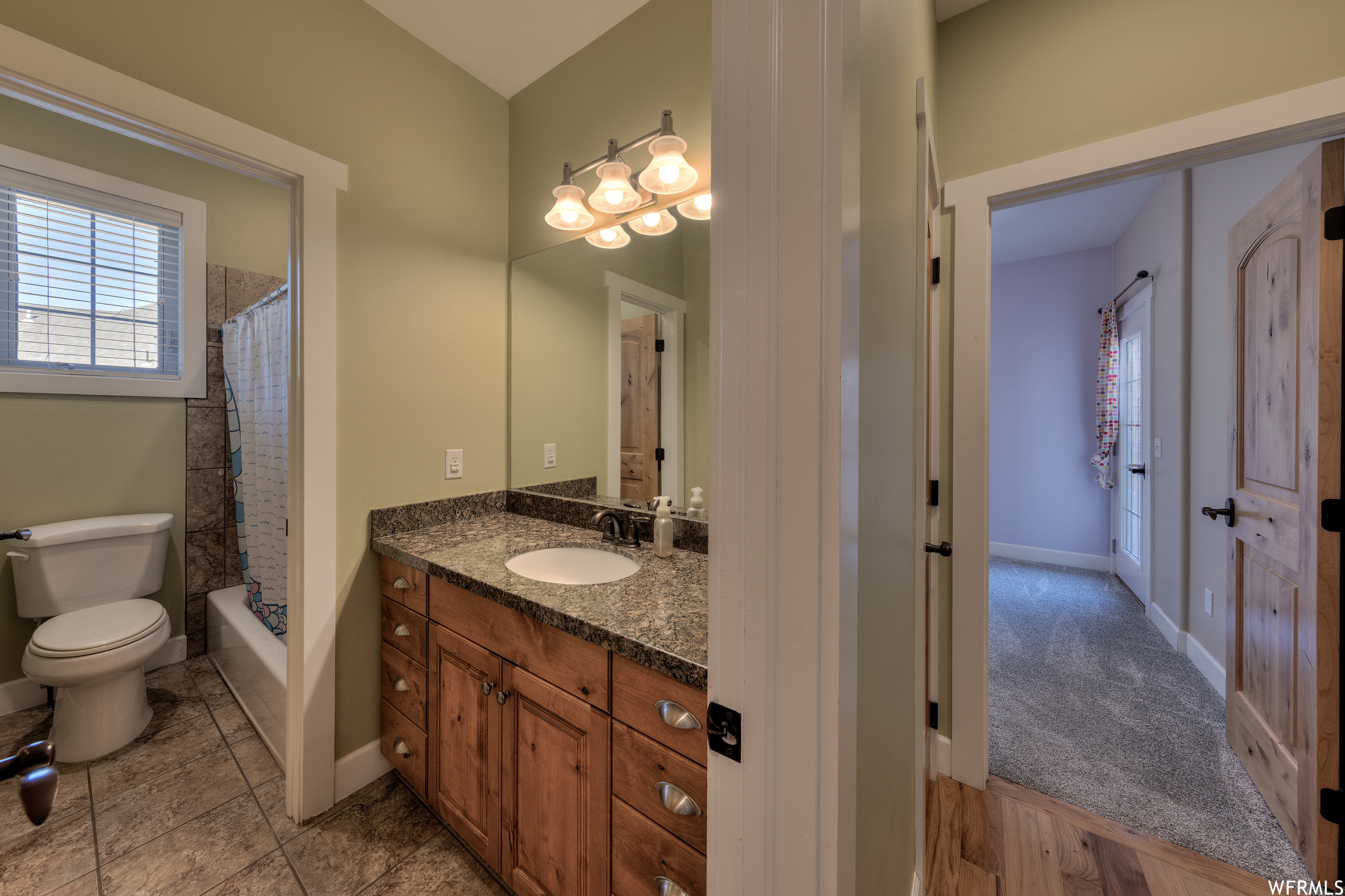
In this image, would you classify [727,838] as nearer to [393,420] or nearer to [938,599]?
[938,599]

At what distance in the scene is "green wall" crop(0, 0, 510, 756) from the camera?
4.34 feet

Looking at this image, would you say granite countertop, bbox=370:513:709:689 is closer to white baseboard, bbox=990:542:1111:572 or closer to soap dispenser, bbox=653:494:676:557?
soap dispenser, bbox=653:494:676:557

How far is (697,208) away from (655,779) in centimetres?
149

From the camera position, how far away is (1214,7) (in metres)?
1.27

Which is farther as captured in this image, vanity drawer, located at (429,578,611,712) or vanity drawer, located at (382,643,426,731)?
vanity drawer, located at (382,643,426,731)

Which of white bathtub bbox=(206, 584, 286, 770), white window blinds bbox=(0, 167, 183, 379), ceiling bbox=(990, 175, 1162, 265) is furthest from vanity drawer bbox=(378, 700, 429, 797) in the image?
ceiling bbox=(990, 175, 1162, 265)

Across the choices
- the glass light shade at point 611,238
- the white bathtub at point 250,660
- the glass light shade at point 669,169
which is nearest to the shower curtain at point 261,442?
the white bathtub at point 250,660

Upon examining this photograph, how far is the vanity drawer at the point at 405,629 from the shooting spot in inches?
59.0

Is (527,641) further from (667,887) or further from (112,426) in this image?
(112,426)

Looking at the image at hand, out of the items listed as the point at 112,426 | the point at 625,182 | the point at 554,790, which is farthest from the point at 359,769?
the point at 625,182

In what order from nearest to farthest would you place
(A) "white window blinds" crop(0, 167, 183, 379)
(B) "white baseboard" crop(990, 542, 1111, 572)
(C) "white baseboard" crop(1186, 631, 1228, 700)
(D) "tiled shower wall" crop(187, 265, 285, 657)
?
1. (A) "white window blinds" crop(0, 167, 183, 379)
2. (C) "white baseboard" crop(1186, 631, 1228, 700)
3. (D) "tiled shower wall" crop(187, 265, 285, 657)
4. (B) "white baseboard" crop(990, 542, 1111, 572)

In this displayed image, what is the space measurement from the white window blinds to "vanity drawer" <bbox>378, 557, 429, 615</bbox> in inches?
70.2

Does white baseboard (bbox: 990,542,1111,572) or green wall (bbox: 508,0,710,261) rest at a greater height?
green wall (bbox: 508,0,710,261)

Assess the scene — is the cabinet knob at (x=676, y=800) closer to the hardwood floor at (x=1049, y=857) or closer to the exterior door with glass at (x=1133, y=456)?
the hardwood floor at (x=1049, y=857)
